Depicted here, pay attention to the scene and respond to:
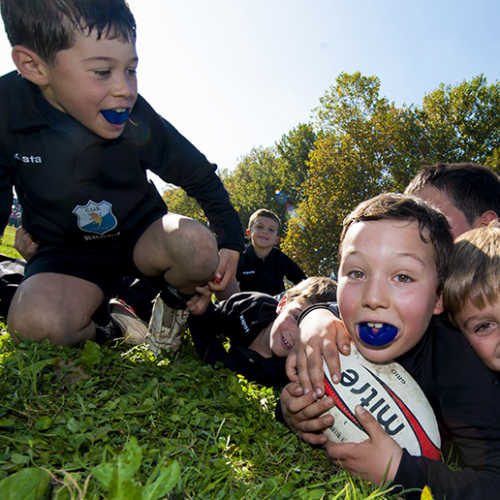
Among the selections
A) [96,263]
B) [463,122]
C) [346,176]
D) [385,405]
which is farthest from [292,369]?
[463,122]

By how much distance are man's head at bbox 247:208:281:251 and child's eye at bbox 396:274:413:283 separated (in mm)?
6577

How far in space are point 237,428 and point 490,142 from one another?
2172 centimetres

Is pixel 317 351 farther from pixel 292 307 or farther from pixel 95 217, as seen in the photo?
pixel 95 217

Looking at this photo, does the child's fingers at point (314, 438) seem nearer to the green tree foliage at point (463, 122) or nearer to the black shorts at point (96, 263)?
the black shorts at point (96, 263)

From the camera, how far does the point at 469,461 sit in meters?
1.81

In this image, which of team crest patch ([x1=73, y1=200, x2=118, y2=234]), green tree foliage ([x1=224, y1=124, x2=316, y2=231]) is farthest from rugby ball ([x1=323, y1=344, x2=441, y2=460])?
green tree foliage ([x1=224, y1=124, x2=316, y2=231])

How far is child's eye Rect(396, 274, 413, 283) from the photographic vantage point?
1.88 meters

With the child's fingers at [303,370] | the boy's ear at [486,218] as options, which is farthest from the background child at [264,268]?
the child's fingers at [303,370]

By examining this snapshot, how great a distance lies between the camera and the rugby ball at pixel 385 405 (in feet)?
6.34

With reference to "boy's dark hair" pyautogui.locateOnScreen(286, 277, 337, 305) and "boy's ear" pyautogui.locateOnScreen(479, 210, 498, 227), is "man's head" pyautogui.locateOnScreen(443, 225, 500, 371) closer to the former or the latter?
"boy's ear" pyautogui.locateOnScreen(479, 210, 498, 227)

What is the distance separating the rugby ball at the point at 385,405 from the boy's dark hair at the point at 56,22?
2.33m

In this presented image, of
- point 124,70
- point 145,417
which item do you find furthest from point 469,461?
point 124,70

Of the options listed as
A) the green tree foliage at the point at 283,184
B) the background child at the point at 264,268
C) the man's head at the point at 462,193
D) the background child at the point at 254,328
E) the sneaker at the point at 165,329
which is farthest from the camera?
the green tree foliage at the point at 283,184

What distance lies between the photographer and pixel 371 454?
1733 mm
